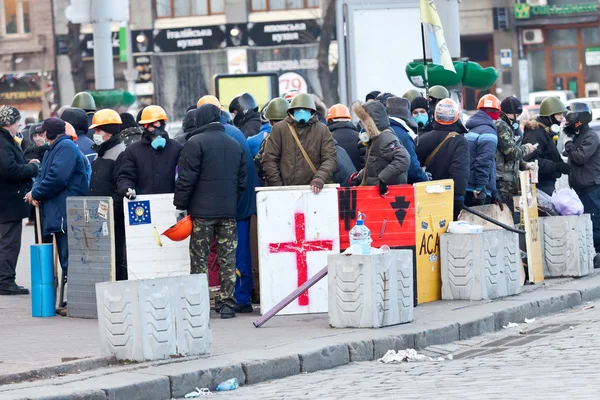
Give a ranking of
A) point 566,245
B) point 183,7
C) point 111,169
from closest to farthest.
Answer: point 111,169
point 566,245
point 183,7

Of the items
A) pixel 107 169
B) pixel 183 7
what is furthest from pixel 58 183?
pixel 183 7

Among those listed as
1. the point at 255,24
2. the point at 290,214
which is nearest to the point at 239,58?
the point at 255,24

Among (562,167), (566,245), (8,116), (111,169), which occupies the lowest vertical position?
(566,245)

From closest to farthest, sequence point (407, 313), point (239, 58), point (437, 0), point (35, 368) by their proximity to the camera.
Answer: point (35, 368)
point (407, 313)
point (437, 0)
point (239, 58)

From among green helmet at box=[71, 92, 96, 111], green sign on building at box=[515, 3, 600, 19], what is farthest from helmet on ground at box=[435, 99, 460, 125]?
green sign on building at box=[515, 3, 600, 19]

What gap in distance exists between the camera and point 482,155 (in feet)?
44.9

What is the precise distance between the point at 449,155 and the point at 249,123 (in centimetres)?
232

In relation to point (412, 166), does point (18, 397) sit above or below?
below

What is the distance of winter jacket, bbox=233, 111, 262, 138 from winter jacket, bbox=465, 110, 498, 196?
2246 mm

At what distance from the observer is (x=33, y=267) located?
498 inches

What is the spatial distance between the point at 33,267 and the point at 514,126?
5.64m

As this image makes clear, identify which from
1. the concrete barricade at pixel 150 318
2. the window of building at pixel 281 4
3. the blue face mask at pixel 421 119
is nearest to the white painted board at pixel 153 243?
the concrete barricade at pixel 150 318

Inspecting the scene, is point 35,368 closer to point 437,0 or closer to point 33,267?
point 33,267

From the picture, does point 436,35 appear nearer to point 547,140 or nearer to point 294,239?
point 547,140
